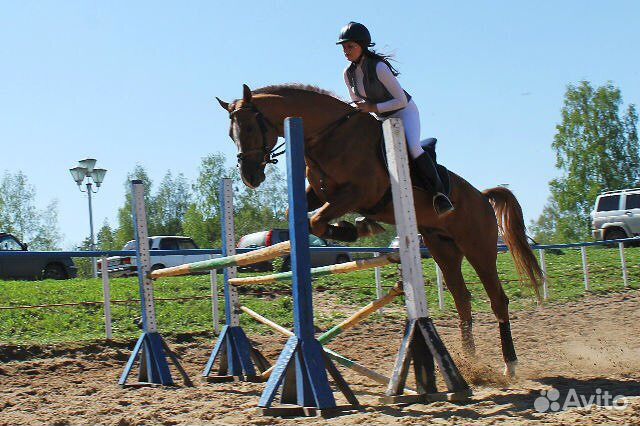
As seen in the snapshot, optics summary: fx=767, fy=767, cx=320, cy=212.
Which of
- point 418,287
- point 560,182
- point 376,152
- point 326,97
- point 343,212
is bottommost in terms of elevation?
point 418,287

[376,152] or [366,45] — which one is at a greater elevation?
[366,45]

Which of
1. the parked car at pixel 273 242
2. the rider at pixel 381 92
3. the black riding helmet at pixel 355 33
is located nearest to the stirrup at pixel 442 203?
the rider at pixel 381 92

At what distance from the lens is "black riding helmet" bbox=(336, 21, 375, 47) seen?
209 inches

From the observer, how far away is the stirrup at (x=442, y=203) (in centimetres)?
562

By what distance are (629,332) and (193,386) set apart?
5.68 meters

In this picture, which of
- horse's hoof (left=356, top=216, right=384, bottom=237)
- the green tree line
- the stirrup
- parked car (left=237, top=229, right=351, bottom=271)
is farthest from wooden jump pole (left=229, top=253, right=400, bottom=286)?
the green tree line

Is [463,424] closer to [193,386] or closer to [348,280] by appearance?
[193,386]

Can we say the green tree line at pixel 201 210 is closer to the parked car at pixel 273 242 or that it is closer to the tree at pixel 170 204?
the tree at pixel 170 204

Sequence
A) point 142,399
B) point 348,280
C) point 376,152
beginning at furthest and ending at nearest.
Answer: point 348,280, point 376,152, point 142,399

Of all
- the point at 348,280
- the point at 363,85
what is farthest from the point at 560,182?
the point at 363,85

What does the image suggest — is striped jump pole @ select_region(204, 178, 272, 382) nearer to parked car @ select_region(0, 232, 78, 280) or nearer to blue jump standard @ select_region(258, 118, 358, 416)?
blue jump standard @ select_region(258, 118, 358, 416)

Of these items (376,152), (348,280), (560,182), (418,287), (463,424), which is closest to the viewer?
(463,424)

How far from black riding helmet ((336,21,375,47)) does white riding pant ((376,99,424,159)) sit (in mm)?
588

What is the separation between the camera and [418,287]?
4160 millimetres
